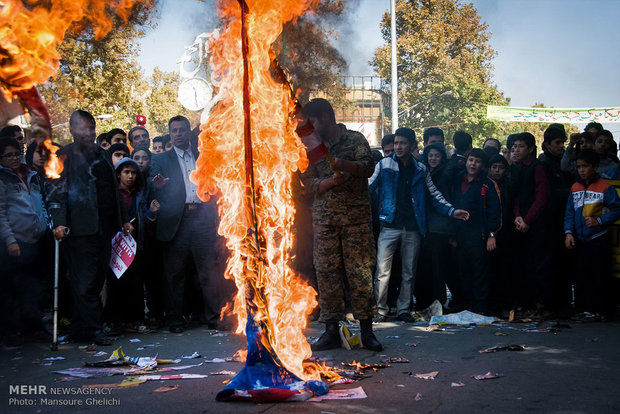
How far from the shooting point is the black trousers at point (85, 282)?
698 cm

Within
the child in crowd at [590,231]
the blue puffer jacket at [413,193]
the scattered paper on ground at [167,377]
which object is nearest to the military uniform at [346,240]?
the scattered paper on ground at [167,377]

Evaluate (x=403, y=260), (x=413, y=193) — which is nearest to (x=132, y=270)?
(x=403, y=260)

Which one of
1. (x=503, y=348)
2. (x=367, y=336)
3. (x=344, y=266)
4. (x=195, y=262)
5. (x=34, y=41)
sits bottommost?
(x=503, y=348)

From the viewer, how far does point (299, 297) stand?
16.8ft

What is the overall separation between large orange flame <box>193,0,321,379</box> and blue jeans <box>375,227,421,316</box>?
11.6 feet

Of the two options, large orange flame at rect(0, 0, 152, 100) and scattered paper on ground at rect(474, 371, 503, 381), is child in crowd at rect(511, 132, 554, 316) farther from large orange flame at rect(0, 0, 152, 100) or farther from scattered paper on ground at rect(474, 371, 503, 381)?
large orange flame at rect(0, 0, 152, 100)

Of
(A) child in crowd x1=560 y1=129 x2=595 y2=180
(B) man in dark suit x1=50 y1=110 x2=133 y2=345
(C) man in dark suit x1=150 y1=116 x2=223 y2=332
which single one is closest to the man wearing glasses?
(B) man in dark suit x1=50 y1=110 x2=133 y2=345

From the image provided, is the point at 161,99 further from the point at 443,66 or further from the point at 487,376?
the point at 487,376

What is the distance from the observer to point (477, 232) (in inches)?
338

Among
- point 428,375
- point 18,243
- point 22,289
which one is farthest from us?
point 22,289

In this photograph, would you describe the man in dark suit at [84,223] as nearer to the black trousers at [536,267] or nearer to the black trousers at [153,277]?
the black trousers at [153,277]

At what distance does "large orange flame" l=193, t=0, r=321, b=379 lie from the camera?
4.50m

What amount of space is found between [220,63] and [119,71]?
34.8 ft

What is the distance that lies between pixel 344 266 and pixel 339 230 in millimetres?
371
